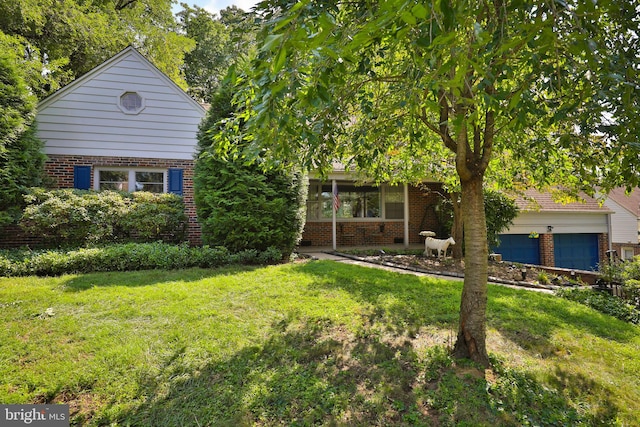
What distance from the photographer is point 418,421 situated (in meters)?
2.18

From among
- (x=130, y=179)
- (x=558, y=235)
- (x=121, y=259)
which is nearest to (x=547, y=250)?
(x=558, y=235)

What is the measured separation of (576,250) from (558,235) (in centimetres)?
122

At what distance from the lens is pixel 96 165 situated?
26.6ft

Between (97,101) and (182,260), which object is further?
(97,101)

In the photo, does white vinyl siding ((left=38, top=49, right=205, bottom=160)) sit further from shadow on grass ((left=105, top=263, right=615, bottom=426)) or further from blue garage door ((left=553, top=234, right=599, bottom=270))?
blue garage door ((left=553, top=234, right=599, bottom=270))

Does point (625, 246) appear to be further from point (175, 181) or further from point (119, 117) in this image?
point (119, 117)

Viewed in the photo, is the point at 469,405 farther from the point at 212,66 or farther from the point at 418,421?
the point at 212,66

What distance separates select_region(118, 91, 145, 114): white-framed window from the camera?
8344mm

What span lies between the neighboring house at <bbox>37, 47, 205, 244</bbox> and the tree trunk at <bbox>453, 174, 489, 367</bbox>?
7.26 m

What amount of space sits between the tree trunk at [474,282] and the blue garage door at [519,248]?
428 inches

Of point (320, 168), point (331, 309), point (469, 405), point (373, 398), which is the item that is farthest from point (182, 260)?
point (469, 405)

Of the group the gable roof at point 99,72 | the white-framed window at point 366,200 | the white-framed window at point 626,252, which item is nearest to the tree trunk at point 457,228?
the white-framed window at point 366,200

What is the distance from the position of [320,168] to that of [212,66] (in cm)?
2235

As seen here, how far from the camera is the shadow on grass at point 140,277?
4625 millimetres
